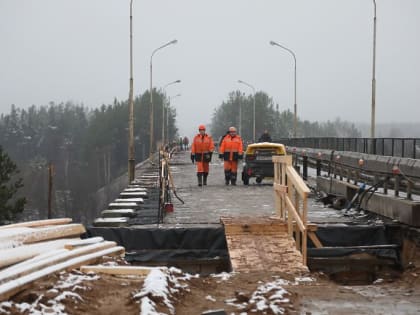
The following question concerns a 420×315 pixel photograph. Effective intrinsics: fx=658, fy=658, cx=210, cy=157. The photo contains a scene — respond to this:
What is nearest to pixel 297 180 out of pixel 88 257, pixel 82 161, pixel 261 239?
pixel 261 239

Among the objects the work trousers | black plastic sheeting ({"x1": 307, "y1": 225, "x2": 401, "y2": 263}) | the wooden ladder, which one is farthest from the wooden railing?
the work trousers

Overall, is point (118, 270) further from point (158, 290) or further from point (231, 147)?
point (231, 147)

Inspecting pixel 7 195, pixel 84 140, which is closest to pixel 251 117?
pixel 84 140

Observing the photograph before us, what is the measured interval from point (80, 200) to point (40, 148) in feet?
172

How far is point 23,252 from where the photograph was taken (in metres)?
7.62

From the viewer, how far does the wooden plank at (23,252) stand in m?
7.21

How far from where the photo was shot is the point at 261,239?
34.4 feet

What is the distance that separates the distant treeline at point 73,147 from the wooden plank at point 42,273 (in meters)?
77.9

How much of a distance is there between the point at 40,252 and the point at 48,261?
653 millimetres

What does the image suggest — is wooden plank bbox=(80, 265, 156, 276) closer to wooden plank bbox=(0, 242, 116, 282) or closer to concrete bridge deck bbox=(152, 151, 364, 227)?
wooden plank bbox=(0, 242, 116, 282)

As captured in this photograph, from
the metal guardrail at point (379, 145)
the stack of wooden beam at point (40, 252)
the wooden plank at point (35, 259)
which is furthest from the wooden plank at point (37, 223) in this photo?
the metal guardrail at point (379, 145)

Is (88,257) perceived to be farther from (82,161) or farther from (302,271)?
(82,161)

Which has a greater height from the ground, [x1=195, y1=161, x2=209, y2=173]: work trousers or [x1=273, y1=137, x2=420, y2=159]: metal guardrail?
[x1=273, y1=137, x2=420, y2=159]: metal guardrail

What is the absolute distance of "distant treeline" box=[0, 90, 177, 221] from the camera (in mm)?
102750
